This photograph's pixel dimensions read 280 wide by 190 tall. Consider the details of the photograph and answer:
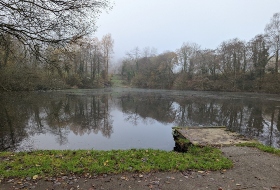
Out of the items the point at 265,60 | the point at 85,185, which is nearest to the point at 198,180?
the point at 85,185

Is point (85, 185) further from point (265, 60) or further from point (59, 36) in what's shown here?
point (265, 60)

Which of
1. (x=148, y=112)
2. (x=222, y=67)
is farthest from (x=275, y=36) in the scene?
(x=148, y=112)

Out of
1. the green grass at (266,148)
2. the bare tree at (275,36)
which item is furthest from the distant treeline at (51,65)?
the bare tree at (275,36)

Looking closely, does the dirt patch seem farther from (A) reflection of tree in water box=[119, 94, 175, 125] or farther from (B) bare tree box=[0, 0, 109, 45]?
(A) reflection of tree in water box=[119, 94, 175, 125]

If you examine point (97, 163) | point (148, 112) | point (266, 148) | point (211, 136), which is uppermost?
point (97, 163)

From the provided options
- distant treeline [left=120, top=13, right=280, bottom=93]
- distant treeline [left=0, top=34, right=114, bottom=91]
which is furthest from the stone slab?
distant treeline [left=120, top=13, right=280, bottom=93]

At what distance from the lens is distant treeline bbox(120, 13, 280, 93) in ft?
136

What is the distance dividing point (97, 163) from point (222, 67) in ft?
166

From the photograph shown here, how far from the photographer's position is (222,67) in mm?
50250

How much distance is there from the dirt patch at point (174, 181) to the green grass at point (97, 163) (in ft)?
0.77

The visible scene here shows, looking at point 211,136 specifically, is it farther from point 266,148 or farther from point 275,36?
point 275,36

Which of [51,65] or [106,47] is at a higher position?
[106,47]

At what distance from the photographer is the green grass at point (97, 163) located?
4.98m

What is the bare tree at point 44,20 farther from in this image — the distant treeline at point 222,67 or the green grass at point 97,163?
the distant treeline at point 222,67
